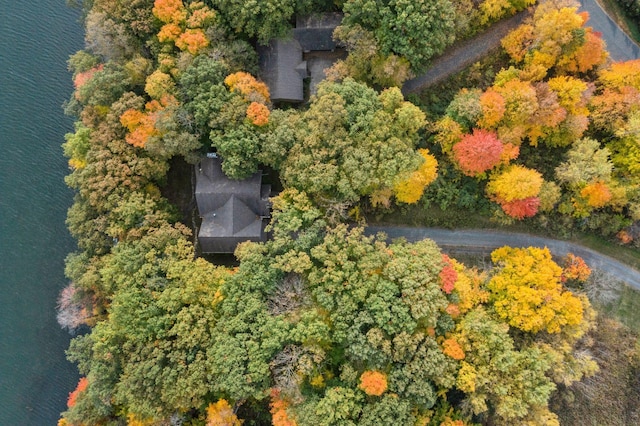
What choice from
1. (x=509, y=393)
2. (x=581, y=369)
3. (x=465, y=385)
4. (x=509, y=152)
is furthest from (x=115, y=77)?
(x=581, y=369)

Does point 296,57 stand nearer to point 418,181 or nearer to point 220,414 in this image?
point 418,181

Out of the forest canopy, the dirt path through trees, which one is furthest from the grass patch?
the dirt path through trees

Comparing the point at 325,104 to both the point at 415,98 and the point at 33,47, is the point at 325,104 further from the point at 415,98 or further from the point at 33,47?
the point at 33,47

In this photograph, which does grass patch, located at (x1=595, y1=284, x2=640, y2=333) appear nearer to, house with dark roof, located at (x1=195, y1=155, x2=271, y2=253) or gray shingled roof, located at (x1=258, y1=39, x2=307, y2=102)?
house with dark roof, located at (x1=195, y1=155, x2=271, y2=253)

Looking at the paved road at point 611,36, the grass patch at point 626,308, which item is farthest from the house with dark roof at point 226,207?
the paved road at point 611,36

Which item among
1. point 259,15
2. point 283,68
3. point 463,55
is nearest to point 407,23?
point 463,55

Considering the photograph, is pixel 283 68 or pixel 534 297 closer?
pixel 534 297
